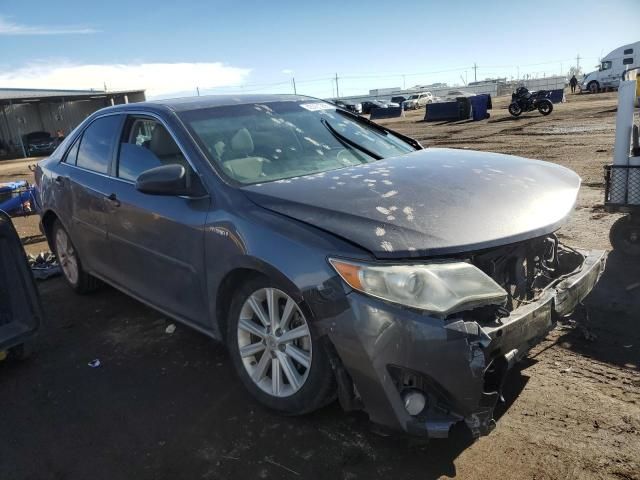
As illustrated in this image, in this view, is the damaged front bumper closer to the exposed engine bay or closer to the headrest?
the exposed engine bay

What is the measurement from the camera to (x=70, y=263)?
16.1ft

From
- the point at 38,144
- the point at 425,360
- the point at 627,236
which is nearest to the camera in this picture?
the point at 425,360

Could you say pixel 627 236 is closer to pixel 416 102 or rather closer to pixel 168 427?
pixel 168 427

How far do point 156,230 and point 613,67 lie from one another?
46.8 m

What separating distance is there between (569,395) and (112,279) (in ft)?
10.8

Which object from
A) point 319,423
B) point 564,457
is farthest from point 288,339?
point 564,457

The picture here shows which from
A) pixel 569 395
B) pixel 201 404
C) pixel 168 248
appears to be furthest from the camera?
pixel 168 248

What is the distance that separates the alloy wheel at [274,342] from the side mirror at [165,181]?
2.52 feet

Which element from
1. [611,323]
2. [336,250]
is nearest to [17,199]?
[336,250]

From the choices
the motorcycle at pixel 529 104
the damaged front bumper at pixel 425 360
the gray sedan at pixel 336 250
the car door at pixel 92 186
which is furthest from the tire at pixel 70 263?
the motorcycle at pixel 529 104

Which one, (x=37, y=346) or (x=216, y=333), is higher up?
(x=216, y=333)

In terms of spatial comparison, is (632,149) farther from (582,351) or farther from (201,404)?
(201,404)

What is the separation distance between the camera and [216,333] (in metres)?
3.01

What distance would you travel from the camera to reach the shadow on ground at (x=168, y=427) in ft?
7.93
